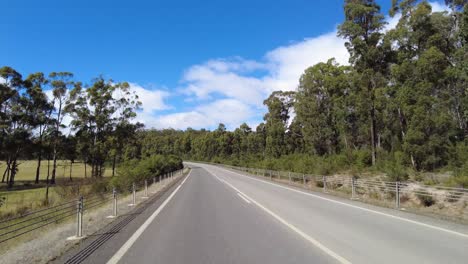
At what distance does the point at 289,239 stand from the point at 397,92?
27899 millimetres

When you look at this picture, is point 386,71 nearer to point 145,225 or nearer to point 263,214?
point 263,214

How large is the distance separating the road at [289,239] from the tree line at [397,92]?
456 inches

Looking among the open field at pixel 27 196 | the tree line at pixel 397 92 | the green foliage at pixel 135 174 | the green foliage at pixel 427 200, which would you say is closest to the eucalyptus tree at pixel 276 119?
the tree line at pixel 397 92

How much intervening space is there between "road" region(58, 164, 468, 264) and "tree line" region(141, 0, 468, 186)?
38.0 feet

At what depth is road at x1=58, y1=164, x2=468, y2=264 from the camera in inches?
249

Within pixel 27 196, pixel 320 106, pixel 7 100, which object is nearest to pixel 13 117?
pixel 7 100

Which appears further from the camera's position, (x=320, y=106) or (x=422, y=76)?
(x=320, y=106)

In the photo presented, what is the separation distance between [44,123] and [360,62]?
1941 inches

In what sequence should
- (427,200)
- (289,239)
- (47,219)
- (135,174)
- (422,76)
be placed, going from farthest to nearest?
(135,174) → (422,76) → (427,200) → (47,219) → (289,239)

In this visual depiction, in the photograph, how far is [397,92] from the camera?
31219 mm

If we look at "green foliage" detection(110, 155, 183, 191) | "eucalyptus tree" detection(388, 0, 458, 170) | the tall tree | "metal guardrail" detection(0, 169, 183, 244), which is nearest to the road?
"metal guardrail" detection(0, 169, 183, 244)

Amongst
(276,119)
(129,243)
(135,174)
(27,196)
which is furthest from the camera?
(276,119)

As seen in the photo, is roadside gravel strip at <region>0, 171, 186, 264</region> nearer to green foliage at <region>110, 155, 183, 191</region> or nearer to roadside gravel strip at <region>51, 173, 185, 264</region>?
roadside gravel strip at <region>51, 173, 185, 264</region>

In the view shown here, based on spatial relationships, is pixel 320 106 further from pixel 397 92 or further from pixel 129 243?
pixel 129 243
